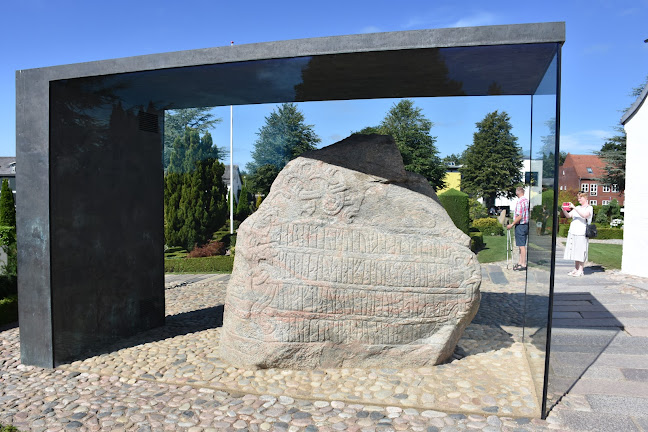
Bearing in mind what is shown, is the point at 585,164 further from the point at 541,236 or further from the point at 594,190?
the point at 541,236

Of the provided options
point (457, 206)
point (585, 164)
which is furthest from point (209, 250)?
point (585, 164)

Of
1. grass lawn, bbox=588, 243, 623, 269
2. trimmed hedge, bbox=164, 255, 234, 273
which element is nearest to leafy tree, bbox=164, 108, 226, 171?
trimmed hedge, bbox=164, 255, 234, 273

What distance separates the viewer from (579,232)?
945 centimetres

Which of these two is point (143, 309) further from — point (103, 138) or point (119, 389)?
point (103, 138)

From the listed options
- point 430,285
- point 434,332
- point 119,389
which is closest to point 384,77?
point 430,285

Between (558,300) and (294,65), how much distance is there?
6136 mm

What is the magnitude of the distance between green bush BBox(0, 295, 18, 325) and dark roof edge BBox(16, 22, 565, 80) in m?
3.59

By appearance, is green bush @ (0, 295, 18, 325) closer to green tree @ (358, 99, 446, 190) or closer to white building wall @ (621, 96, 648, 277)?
green tree @ (358, 99, 446, 190)

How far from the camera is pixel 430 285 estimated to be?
14.9 ft

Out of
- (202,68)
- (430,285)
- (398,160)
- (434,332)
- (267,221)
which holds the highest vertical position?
(202,68)

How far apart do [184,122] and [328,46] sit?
14.2 ft

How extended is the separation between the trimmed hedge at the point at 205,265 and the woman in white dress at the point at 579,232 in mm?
8039

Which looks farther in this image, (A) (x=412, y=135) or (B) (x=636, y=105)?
(B) (x=636, y=105)

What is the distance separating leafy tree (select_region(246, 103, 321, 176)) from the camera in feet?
25.8
